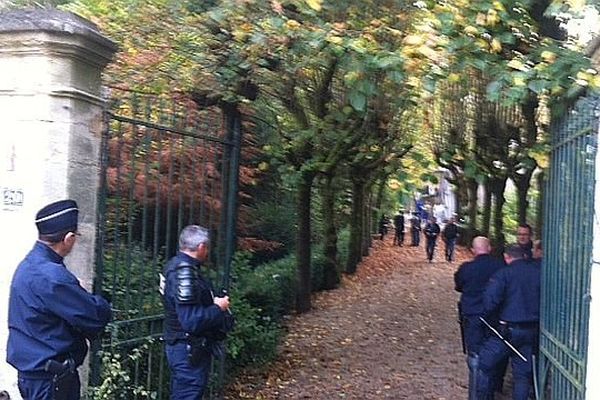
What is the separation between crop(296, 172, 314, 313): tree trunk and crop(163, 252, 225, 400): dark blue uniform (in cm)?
784

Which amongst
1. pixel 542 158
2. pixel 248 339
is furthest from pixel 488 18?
pixel 248 339

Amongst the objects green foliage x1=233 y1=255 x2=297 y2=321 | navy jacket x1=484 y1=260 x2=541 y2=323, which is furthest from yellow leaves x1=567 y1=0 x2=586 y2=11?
green foliage x1=233 y1=255 x2=297 y2=321

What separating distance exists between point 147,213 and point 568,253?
3.51 m

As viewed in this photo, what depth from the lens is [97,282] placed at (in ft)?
18.2

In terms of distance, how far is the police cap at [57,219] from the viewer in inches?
174

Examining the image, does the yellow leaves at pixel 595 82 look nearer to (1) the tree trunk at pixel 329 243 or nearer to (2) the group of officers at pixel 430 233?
(1) the tree trunk at pixel 329 243

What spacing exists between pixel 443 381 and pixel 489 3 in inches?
214

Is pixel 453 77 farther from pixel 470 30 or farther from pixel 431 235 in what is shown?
pixel 431 235

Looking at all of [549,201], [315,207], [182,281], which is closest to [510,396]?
[549,201]

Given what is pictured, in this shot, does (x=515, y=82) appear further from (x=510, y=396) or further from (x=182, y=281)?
(x=510, y=396)

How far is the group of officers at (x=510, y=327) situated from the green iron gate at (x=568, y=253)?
13.1 inches

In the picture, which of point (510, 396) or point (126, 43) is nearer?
point (510, 396)

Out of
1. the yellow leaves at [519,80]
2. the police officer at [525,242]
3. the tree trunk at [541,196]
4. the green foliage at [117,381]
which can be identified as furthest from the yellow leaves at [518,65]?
the green foliage at [117,381]

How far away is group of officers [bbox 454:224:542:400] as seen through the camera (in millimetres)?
7188
